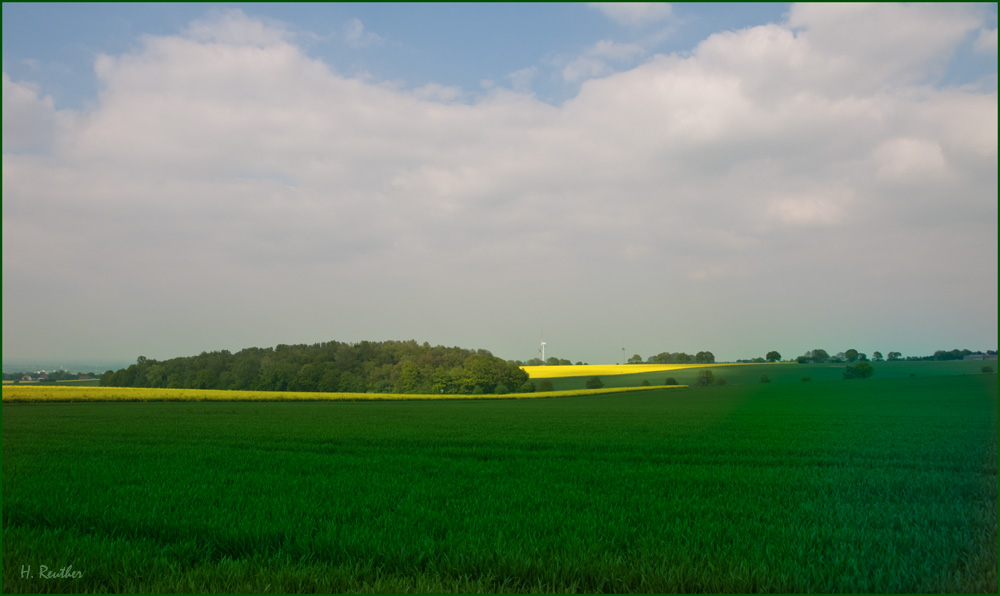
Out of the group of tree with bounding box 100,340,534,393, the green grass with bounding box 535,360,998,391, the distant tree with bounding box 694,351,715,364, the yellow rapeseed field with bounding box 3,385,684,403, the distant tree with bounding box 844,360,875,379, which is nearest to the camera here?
the yellow rapeseed field with bounding box 3,385,684,403

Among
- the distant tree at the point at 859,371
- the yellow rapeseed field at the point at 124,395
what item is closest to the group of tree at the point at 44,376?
the yellow rapeseed field at the point at 124,395

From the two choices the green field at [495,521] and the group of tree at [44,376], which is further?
the group of tree at [44,376]

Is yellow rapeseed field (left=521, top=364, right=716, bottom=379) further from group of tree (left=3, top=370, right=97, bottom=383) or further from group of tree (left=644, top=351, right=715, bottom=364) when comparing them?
group of tree (left=3, top=370, right=97, bottom=383)

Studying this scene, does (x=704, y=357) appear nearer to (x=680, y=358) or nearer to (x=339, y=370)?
(x=680, y=358)

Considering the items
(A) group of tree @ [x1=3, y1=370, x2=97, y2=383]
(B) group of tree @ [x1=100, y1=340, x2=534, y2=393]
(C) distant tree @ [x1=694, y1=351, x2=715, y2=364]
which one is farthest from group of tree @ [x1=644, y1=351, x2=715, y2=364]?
(A) group of tree @ [x1=3, y1=370, x2=97, y2=383]

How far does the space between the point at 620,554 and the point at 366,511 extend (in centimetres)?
394

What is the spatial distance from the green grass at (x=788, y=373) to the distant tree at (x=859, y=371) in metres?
1.35

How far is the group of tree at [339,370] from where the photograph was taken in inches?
2844

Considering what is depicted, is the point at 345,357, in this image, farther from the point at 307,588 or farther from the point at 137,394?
the point at 307,588

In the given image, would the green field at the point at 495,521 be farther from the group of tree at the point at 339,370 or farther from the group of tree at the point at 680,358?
the group of tree at the point at 680,358

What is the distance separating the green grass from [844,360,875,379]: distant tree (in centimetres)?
135

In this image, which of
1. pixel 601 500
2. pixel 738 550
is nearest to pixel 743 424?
pixel 601 500

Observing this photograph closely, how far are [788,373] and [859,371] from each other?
1217 centimetres

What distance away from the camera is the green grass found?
326ft
